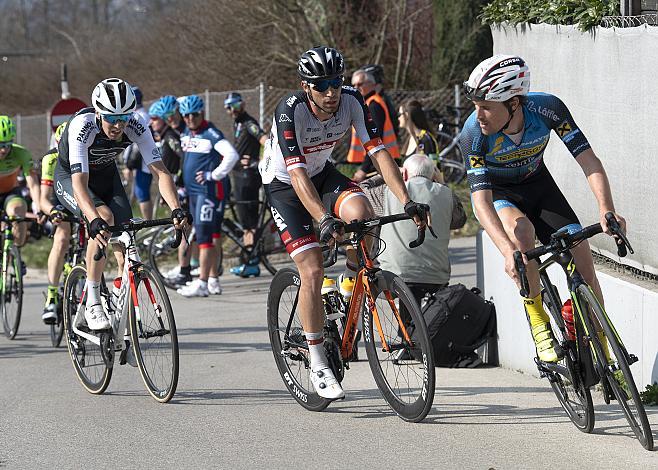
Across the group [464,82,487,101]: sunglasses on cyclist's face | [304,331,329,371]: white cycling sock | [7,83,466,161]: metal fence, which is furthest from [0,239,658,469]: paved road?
[7,83,466,161]: metal fence

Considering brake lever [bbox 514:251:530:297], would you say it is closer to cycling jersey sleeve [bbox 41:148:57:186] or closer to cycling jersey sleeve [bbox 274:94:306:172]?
cycling jersey sleeve [bbox 274:94:306:172]

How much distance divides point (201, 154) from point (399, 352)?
712 centimetres

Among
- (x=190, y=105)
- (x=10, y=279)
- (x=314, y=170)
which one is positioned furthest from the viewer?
(x=190, y=105)

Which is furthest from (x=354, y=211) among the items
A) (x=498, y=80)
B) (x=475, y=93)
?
(x=498, y=80)

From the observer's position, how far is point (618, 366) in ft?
19.2

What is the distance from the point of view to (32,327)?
483 inches

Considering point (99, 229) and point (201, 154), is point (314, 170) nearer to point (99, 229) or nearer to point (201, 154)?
point (99, 229)

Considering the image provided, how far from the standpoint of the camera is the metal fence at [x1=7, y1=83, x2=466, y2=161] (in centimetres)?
1950

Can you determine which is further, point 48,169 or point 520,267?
point 48,169

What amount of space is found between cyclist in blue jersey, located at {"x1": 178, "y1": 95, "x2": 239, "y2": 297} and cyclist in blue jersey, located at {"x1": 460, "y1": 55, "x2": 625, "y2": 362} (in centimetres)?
687

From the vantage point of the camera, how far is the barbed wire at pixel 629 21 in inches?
291

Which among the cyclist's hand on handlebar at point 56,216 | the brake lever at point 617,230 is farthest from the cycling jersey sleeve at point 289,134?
the cyclist's hand on handlebar at point 56,216

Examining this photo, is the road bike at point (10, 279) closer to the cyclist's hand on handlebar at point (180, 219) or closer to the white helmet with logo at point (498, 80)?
the cyclist's hand on handlebar at point (180, 219)

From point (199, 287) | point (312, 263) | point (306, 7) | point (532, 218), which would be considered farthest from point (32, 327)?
point (306, 7)
